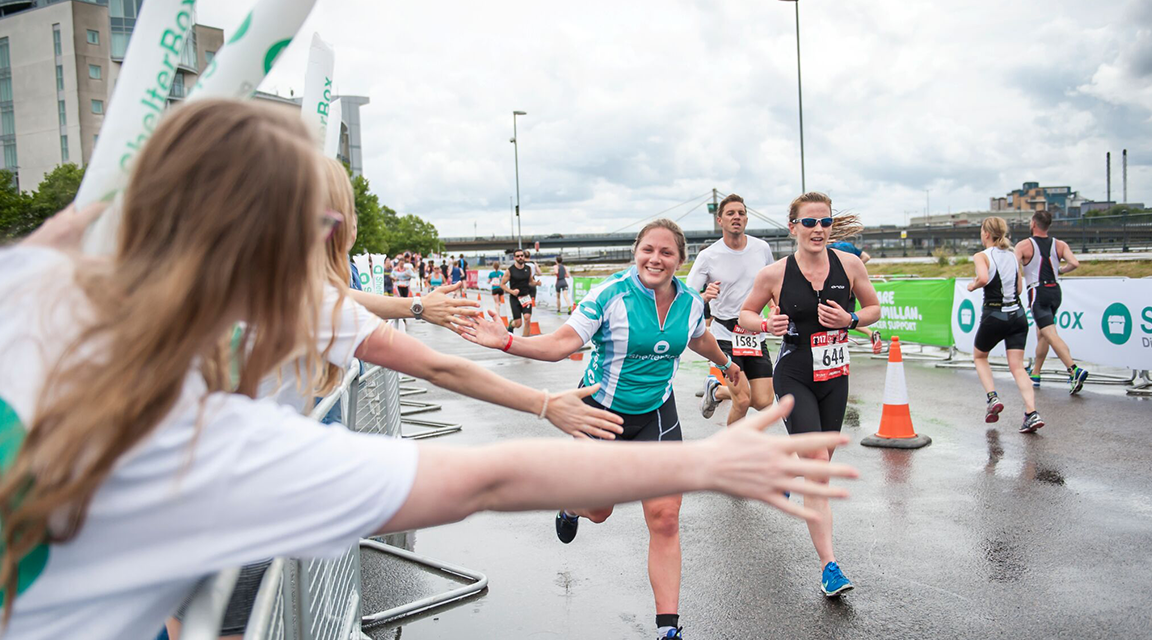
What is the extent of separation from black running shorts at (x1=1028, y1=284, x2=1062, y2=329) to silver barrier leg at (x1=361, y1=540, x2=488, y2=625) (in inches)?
323

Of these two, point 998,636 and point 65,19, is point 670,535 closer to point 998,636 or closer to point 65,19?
point 998,636

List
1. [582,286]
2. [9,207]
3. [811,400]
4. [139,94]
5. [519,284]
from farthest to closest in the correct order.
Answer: [9,207]
[582,286]
[519,284]
[811,400]
[139,94]

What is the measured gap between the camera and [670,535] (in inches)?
156

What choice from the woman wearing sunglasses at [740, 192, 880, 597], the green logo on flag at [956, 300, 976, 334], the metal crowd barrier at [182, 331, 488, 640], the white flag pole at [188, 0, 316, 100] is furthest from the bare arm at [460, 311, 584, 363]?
the green logo on flag at [956, 300, 976, 334]

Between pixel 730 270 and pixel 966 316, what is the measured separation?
7096mm

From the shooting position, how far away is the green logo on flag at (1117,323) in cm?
1044

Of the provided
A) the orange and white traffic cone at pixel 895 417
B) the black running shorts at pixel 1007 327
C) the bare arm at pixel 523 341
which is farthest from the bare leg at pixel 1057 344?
the bare arm at pixel 523 341

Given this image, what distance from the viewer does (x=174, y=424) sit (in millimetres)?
1187

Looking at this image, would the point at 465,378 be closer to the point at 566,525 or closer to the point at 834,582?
the point at 566,525

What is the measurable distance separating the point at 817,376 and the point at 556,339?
175 centimetres

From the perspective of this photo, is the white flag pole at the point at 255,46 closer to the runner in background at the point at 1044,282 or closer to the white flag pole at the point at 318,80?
the white flag pole at the point at 318,80

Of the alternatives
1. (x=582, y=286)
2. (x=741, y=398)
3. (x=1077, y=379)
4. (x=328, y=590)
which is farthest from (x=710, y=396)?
(x=582, y=286)

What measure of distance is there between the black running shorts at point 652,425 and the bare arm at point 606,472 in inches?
117

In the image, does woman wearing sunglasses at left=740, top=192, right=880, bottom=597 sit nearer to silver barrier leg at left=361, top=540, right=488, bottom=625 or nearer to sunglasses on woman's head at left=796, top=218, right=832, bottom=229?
sunglasses on woman's head at left=796, top=218, right=832, bottom=229
